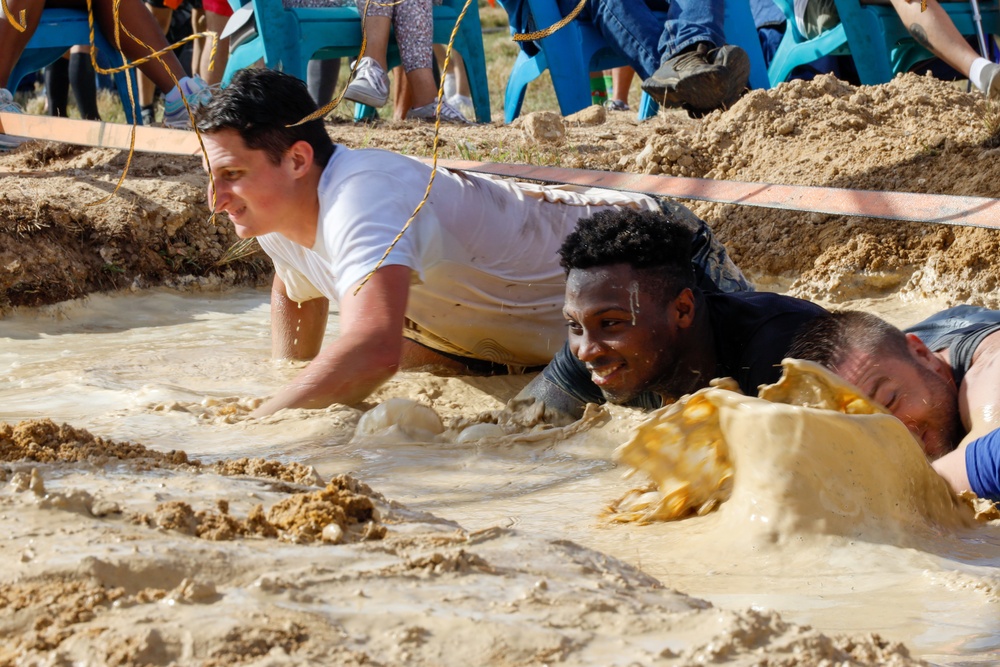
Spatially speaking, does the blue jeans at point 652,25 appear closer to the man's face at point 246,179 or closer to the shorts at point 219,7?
the shorts at point 219,7

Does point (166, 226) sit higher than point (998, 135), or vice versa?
point (998, 135)

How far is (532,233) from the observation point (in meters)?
3.64

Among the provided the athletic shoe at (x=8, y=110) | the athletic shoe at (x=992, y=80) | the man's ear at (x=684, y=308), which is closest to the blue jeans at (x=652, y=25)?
the athletic shoe at (x=992, y=80)

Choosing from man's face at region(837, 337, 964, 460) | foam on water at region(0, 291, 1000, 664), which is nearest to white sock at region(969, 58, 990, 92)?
foam on water at region(0, 291, 1000, 664)

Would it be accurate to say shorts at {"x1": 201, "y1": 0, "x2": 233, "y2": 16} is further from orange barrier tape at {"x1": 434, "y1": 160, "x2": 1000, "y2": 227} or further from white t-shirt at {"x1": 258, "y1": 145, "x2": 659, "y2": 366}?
white t-shirt at {"x1": 258, "y1": 145, "x2": 659, "y2": 366}

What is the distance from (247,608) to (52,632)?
0.22 meters

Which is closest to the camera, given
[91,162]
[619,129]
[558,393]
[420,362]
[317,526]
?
[317,526]

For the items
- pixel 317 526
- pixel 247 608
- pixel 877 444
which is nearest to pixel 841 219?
pixel 877 444

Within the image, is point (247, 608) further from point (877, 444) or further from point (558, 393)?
point (558, 393)

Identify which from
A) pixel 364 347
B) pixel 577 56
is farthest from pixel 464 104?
pixel 364 347

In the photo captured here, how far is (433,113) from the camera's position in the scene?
23.5 ft

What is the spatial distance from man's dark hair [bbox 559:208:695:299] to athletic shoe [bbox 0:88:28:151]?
463cm

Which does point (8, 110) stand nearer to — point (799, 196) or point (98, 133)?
point (98, 133)

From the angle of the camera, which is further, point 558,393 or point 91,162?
point 91,162
